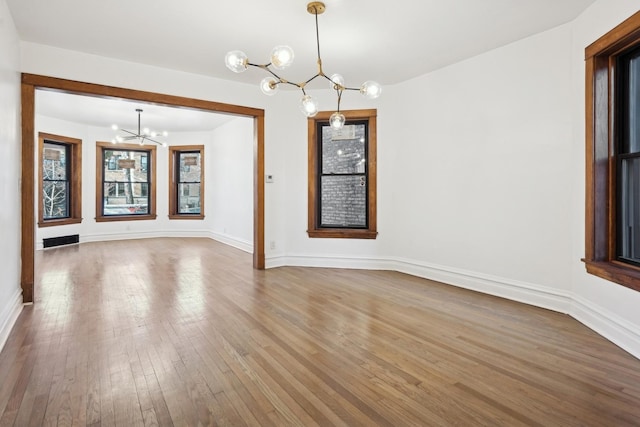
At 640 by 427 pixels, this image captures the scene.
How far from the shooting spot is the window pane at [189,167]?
8.96 m

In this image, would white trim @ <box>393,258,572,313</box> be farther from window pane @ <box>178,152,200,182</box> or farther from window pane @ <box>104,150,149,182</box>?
window pane @ <box>104,150,149,182</box>

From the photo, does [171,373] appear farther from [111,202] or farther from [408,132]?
[111,202]

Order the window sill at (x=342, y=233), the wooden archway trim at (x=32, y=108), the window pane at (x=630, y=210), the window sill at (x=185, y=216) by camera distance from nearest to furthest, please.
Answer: the window pane at (x=630, y=210), the wooden archway trim at (x=32, y=108), the window sill at (x=342, y=233), the window sill at (x=185, y=216)

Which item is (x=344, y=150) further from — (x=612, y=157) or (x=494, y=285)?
(x=612, y=157)

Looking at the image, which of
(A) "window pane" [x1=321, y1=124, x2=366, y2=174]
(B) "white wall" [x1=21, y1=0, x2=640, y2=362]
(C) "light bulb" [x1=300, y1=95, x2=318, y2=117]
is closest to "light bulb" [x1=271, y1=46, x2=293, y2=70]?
(C) "light bulb" [x1=300, y1=95, x2=318, y2=117]

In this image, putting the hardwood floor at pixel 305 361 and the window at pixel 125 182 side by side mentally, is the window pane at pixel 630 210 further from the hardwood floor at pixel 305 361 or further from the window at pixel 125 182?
the window at pixel 125 182

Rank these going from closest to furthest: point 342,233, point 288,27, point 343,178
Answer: point 288,27, point 342,233, point 343,178

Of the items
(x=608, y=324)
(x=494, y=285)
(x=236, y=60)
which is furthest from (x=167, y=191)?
(x=608, y=324)

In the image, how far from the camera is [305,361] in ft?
7.67

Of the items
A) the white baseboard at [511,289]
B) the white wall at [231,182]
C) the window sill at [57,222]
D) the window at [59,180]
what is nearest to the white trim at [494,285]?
the white baseboard at [511,289]

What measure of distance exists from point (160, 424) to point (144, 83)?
3973 millimetres

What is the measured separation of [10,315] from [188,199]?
20.4 ft

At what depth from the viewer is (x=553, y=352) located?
2.47m

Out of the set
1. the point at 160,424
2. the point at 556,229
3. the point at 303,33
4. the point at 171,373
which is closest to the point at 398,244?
the point at 556,229
